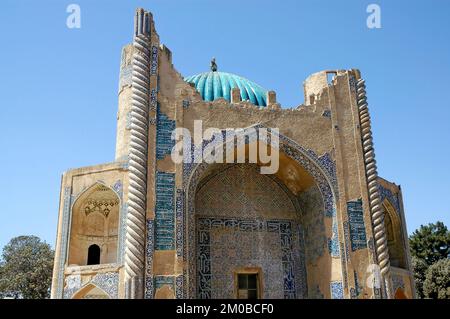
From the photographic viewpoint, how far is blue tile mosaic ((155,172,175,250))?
11.5 m

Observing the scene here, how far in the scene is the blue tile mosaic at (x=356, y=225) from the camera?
1279cm

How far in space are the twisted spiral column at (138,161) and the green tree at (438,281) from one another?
16.5 metres

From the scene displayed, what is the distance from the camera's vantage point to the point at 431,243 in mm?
26719

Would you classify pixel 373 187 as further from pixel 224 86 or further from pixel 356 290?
pixel 224 86

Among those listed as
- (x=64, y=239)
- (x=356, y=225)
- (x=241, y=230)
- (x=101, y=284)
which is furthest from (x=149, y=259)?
(x=356, y=225)

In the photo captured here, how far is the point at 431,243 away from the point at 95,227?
64.8ft

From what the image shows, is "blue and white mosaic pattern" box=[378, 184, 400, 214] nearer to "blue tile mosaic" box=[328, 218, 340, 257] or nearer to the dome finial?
"blue tile mosaic" box=[328, 218, 340, 257]

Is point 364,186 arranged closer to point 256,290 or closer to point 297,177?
point 297,177

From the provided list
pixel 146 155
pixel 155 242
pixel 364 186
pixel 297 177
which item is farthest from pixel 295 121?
pixel 155 242

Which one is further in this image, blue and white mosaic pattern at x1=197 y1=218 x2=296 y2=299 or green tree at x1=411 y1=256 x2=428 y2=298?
green tree at x1=411 y1=256 x2=428 y2=298

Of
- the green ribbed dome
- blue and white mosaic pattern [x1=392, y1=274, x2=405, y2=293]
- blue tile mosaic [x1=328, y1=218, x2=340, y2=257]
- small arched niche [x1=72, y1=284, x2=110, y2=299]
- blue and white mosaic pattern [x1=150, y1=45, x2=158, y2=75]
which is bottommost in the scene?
small arched niche [x1=72, y1=284, x2=110, y2=299]

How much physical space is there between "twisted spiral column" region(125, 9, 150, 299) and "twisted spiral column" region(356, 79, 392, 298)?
18.9 feet

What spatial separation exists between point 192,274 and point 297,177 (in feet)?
13.3

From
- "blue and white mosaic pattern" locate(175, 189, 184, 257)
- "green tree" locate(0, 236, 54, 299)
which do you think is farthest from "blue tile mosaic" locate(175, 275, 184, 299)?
"green tree" locate(0, 236, 54, 299)
